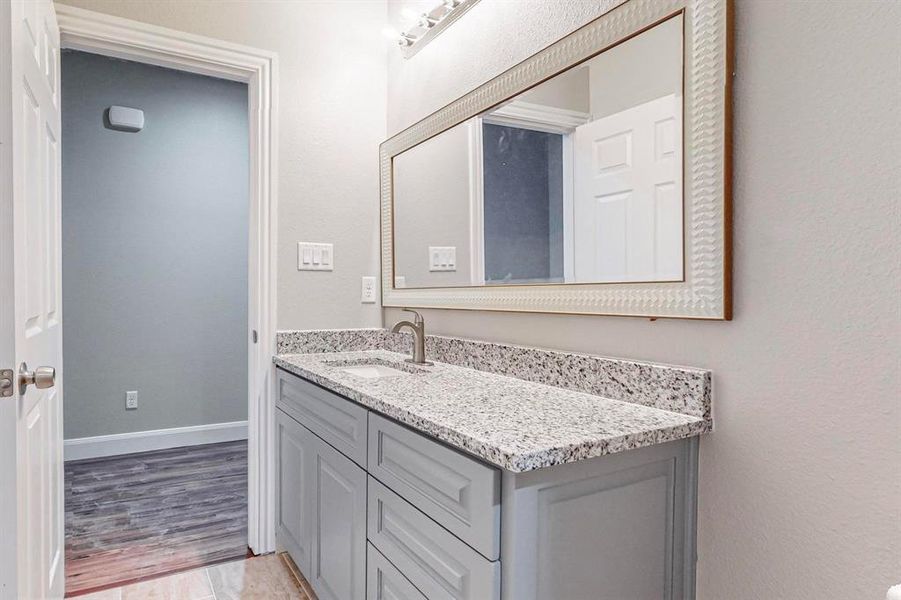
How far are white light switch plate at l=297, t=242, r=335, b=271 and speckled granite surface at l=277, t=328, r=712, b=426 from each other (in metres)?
0.26

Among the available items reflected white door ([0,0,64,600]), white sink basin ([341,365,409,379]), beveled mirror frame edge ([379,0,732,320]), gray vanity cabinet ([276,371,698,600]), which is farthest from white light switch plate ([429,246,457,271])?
reflected white door ([0,0,64,600])

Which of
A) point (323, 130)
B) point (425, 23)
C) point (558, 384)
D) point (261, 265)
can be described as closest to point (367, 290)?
point (261, 265)

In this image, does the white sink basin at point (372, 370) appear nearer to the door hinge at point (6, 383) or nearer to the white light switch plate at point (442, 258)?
the white light switch plate at point (442, 258)

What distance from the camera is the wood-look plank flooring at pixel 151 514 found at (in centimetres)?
214

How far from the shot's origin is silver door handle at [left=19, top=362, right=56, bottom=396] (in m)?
1.08

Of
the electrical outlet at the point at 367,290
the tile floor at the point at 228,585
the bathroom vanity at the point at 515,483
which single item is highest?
the electrical outlet at the point at 367,290

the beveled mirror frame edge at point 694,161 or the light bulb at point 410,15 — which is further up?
the light bulb at point 410,15

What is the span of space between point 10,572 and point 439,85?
184 cm

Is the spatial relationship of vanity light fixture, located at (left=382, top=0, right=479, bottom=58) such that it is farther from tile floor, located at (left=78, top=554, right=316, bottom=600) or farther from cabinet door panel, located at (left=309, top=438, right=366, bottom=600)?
tile floor, located at (left=78, top=554, right=316, bottom=600)

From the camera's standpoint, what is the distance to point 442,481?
1092mm

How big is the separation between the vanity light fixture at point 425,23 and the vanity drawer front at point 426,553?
152 centimetres

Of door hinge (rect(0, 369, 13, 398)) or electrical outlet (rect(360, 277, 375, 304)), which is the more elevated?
electrical outlet (rect(360, 277, 375, 304))

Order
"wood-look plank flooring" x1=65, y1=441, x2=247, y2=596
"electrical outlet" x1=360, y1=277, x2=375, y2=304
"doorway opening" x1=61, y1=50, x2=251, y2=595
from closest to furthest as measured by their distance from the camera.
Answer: "wood-look plank flooring" x1=65, y1=441, x2=247, y2=596 < "electrical outlet" x1=360, y1=277, x2=375, y2=304 < "doorway opening" x1=61, y1=50, x2=251, y2=595

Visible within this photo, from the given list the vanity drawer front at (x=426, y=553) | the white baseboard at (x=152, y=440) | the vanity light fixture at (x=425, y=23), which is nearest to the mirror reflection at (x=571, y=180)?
the vanity light fixture at (x=425, y=23)
